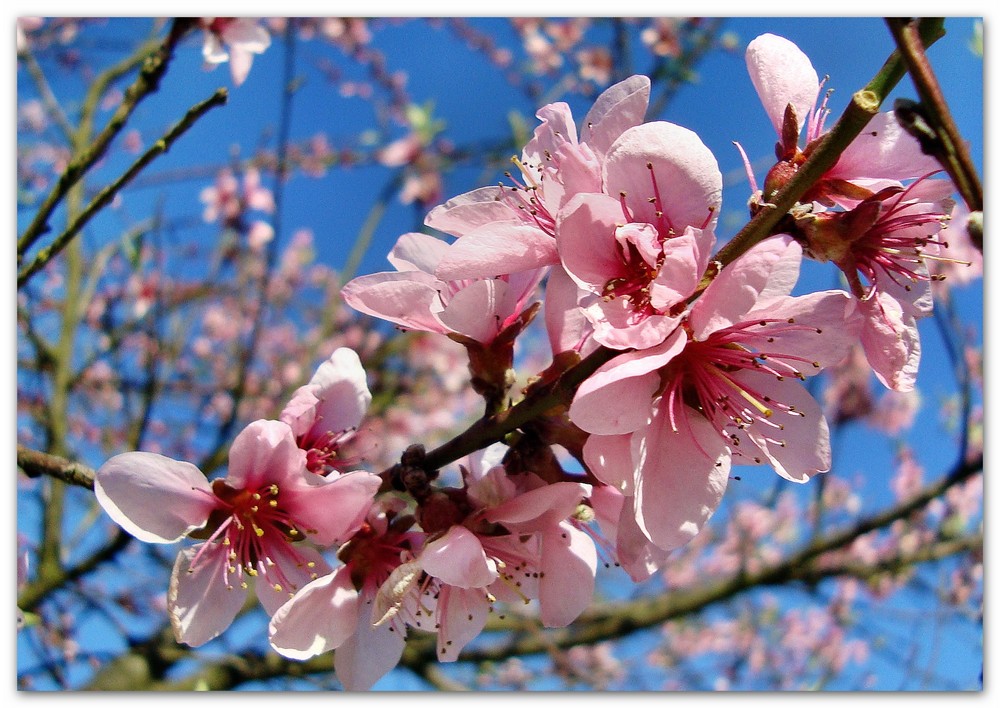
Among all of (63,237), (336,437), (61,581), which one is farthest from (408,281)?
(61,581)

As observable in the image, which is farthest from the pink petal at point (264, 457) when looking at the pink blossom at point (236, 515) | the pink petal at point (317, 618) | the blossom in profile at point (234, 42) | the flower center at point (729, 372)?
the blossom in profile at point (234, 42)

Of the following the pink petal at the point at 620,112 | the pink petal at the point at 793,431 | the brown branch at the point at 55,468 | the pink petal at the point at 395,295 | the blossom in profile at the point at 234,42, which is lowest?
the pink petal at the point at 793,431

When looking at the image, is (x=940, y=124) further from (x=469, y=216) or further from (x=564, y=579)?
(x=564, y=579)

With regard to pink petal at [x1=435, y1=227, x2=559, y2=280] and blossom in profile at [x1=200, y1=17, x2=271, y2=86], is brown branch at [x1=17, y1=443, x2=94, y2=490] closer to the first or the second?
pink petal at [x1=435, y1=227, x2=559, y2=280]

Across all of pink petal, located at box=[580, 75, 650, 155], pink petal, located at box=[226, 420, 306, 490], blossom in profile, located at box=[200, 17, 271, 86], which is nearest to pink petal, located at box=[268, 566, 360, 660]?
pink petal, located at box=[226, 420, 306, 490]

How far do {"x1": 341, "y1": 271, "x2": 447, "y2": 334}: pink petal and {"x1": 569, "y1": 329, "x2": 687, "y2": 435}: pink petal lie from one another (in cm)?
21

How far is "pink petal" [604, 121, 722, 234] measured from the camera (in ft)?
1.87

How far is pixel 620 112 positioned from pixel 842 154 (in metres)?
0.19

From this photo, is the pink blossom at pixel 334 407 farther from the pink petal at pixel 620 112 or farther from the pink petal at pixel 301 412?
the pink petal at pixel 620 112

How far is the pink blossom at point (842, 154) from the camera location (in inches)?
23.4

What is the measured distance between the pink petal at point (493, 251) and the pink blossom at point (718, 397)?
0.13 m

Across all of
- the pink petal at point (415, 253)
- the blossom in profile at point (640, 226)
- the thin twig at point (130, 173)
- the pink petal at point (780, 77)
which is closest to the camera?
the blossom in profile at point (640, 226)

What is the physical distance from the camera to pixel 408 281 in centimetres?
68

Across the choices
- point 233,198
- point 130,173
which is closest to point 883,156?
point 130,173
